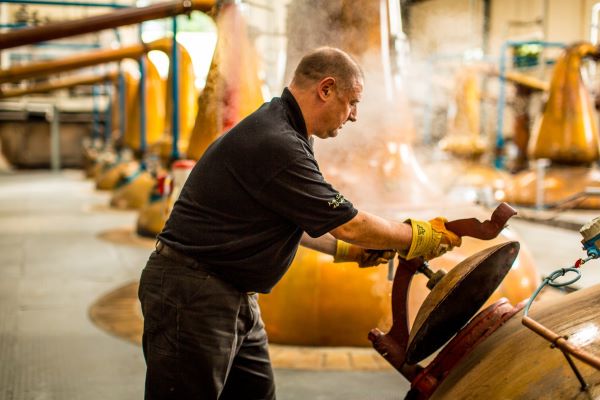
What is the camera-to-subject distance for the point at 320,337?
11.6 feet

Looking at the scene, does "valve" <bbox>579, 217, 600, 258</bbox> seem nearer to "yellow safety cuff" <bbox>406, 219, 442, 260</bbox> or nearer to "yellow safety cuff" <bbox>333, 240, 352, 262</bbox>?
"yellow safety cuff" <bbox>406, 219, 442, 260</bbox>

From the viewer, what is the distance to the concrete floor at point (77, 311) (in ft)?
9.93

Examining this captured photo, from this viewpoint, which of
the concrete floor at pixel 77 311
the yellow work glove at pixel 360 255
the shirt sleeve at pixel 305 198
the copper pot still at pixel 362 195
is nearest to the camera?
the shirt sleeve at pixel 305 198

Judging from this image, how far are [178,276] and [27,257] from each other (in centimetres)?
496

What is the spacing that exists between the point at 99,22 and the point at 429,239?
12.7ft

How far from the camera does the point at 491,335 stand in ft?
6.25

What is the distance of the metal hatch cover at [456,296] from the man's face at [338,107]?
0.56 metres

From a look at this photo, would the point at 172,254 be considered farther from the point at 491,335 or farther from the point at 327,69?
the point at 491,335

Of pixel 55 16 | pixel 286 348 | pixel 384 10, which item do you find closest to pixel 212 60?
pixel 384 10

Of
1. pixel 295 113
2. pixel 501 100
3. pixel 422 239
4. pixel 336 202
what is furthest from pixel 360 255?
pixel 501 100

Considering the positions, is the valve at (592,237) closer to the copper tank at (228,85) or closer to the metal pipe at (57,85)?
the copper tank at (228,85)

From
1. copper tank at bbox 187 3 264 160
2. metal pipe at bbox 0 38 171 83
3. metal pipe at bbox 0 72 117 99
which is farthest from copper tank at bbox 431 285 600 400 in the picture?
metal pipe at bbox 0 72 117 99

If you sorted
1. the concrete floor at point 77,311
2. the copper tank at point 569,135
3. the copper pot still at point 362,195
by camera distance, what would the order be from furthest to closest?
the copper tank at point 569,135
the copper pot still at point 362,195
the concrete floor at point 77,311

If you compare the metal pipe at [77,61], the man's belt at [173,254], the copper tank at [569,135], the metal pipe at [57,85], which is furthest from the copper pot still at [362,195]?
the metal pipe at [57,85]
